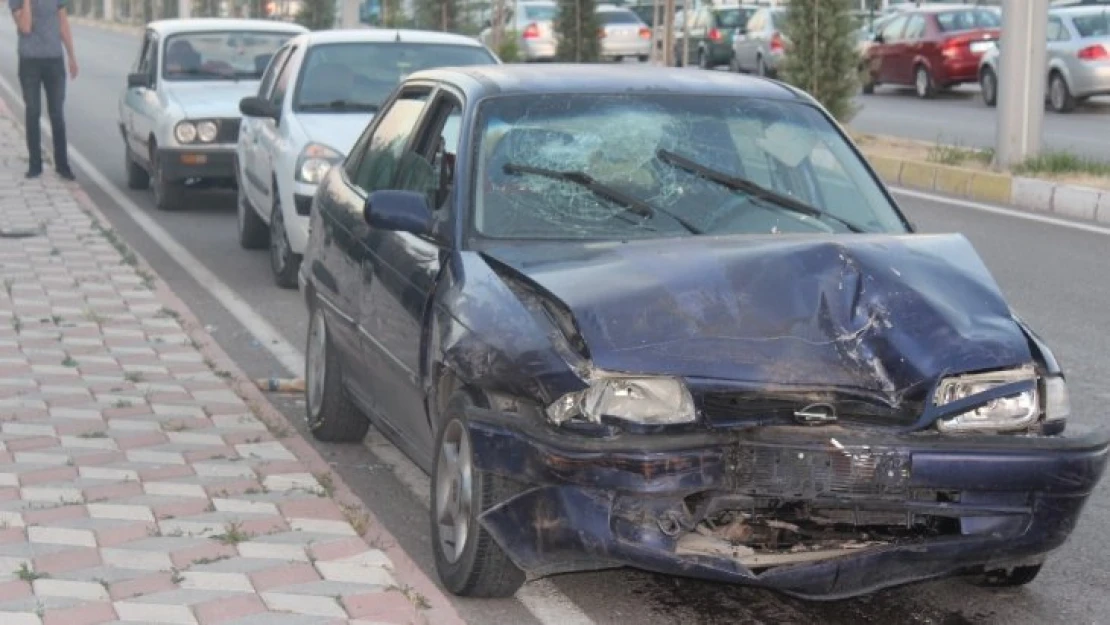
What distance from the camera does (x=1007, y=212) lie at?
16422 millimetres

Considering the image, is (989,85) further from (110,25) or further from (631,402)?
(110,25)

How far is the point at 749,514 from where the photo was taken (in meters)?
5.27

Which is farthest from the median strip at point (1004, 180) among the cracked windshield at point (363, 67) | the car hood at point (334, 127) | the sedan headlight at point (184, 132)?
the sedan headlight at point (184, 132)

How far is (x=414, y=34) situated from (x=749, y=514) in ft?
28.5

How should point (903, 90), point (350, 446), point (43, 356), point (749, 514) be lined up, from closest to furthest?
point (749, 514) < point (350, 446) < point (43, 356) < point (903, 90)

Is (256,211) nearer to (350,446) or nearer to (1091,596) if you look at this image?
(350,446)

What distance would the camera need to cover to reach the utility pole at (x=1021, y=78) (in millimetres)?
18031

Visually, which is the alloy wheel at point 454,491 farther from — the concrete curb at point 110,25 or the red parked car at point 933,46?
the concrete curb at point 110,25

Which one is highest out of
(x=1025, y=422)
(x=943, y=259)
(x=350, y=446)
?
(x=943, y=259)

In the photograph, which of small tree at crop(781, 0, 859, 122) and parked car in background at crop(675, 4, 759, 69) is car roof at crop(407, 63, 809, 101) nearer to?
small tree at crop(781, 0, 859, 122)

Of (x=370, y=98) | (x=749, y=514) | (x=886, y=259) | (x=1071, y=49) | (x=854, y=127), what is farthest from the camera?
(x=1071, y=49)

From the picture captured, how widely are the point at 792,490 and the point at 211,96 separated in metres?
11.7

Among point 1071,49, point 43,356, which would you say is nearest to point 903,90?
point 1071,49

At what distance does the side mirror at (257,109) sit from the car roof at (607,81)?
550 cm
